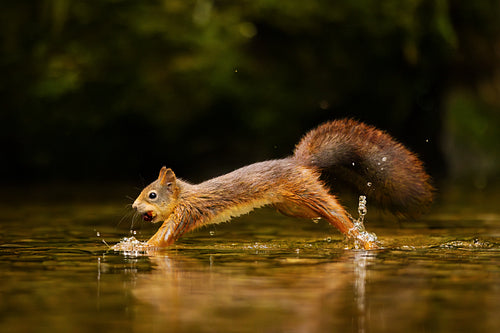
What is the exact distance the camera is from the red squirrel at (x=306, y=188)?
7246mm

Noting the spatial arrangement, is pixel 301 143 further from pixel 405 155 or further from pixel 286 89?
pixel 286 89

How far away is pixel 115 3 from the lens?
14422 mm

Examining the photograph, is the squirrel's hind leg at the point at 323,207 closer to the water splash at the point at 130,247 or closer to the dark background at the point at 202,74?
the water splash at the point at 130,247

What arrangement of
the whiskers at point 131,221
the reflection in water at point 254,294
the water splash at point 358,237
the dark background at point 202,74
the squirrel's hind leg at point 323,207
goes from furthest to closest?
the dark background at point 202,74 → the whiskers at point 131,221 → the squirrel's hind leg at point 323,207 → the water splash at point 358,237 → the reflection in water at point 254,294

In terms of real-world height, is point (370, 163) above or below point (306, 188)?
above

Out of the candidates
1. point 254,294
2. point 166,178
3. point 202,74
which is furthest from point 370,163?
point 202,74

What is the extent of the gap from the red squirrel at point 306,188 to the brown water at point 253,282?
24 centimetres

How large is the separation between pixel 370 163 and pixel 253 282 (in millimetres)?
2952

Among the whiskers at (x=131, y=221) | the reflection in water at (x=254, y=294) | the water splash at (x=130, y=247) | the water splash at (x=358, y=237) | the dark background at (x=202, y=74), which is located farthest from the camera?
the dark background at (x=202, y=74)

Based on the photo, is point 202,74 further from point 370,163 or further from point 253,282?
point 253,282

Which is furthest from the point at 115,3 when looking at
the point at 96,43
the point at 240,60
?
the point at 240,60

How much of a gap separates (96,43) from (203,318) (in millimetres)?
11347

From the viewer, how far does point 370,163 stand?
7410 mm

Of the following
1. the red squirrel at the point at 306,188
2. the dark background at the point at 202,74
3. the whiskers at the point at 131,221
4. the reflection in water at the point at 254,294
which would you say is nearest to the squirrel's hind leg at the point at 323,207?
the red squirrel at the point at 306,188
